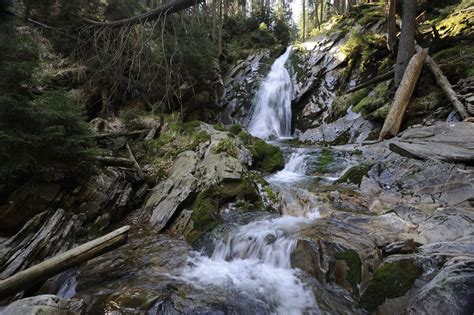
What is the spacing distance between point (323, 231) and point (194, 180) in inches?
131

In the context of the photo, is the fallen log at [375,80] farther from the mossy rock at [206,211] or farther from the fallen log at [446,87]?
the mossy rock at [206,211]

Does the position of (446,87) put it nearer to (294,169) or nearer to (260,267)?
(294,169)

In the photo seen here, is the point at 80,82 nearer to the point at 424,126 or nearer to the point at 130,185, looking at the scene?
the point at 130,185

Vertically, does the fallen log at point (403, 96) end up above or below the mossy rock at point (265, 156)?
above

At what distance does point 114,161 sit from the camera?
7211 mm

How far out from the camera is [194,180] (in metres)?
6.82

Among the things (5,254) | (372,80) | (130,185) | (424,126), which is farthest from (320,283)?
(372,80)

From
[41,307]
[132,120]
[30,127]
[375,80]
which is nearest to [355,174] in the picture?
[375,80]

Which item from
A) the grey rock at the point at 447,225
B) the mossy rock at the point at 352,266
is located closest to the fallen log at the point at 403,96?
the grey rock at the point at 447,225

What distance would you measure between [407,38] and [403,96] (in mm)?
2291

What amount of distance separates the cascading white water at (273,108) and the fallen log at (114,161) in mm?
7191

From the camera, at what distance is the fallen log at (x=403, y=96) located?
820 centimetres

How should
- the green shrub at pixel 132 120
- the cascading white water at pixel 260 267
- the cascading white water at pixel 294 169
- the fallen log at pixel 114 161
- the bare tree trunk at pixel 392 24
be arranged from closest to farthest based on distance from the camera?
the cascading white water at pixel 260 267 < the fallen log at pixel 114 161 < the cascading white water at pixel 294 169 < the bare tree trunk at pixel 392 24 < the green shrub at pixel 132 120

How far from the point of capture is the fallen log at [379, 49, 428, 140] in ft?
26.9
